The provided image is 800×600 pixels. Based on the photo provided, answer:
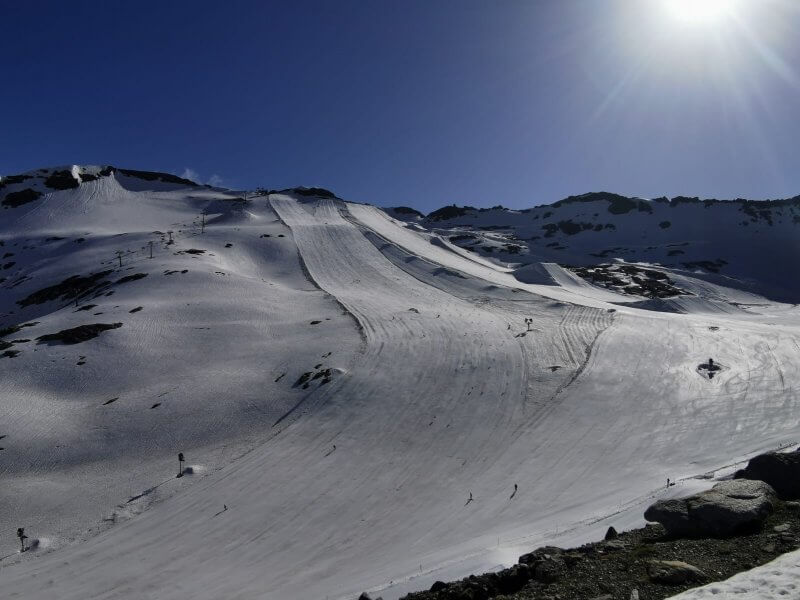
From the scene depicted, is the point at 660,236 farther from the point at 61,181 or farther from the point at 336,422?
the point at 61,181

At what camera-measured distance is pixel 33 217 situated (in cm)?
11238

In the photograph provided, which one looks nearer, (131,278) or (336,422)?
(336,422)

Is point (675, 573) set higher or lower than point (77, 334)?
lower

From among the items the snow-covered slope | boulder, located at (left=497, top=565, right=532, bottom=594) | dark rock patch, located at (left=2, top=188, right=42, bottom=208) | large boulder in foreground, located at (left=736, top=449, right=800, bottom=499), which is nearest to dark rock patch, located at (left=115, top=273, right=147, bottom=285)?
boulder, located at (left=497, top=565, right=532, bottom=594)

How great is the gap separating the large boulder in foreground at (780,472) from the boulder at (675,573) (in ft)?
19.0

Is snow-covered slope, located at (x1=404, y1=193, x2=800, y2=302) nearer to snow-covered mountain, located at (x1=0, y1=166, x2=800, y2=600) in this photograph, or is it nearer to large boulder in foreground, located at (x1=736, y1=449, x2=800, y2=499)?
snow-covered mountain, located at (x1=0, y1=166, x2=800, y2=600)

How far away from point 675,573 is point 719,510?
3223 millimetres

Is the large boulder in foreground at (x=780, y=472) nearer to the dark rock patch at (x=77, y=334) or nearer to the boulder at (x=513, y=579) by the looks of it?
the boulder at (x=513, y=579)

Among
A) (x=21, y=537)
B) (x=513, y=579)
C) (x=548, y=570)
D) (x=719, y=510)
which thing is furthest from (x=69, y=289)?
(x=719, y=510)

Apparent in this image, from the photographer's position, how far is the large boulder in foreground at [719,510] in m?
11.1

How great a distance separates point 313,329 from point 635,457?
86.0 feet

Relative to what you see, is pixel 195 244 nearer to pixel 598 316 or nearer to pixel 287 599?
pixel 598 316

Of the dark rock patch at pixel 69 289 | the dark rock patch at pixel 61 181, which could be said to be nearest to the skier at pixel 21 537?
the dark rock patch at pixel 69 289

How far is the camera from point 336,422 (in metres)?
27.0
